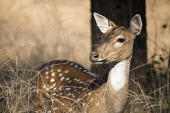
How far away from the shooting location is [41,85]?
6.61 meters

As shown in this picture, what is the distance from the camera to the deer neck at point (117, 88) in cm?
533

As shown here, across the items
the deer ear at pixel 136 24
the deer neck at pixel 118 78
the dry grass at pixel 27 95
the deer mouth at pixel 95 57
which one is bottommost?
the dry grass at pixel 27 95

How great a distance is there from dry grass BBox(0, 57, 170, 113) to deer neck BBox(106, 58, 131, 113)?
4.5 inches

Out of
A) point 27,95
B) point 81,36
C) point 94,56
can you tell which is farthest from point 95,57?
point 81,36

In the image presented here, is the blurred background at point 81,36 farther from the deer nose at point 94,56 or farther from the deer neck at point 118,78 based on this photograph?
the deer nose at point 94,56

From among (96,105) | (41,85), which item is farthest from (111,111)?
(41,85)

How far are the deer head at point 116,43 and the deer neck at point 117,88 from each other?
0.14 metres

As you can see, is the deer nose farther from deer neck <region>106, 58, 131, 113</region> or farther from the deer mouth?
deer neck <region>106, 58, 131, 113</region>

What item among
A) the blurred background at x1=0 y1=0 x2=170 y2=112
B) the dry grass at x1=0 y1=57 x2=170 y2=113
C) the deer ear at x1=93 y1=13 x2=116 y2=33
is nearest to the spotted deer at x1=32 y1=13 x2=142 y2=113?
the deer ear at x1=93 y1=13 x2=116 y2=33

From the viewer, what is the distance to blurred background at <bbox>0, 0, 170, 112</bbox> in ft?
22.9

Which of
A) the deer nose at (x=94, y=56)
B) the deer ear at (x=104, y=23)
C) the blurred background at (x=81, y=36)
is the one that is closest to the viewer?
the deer nose at (x=94, y=56)

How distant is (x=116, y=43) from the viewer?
17.8ft

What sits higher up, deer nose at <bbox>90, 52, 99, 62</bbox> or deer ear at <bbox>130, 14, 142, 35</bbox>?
deer ear at <bbox>130, 14, 142, 35</bbox>

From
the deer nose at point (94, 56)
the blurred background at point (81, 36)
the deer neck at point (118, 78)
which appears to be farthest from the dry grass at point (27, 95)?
the deer nose at point (94, 56)
